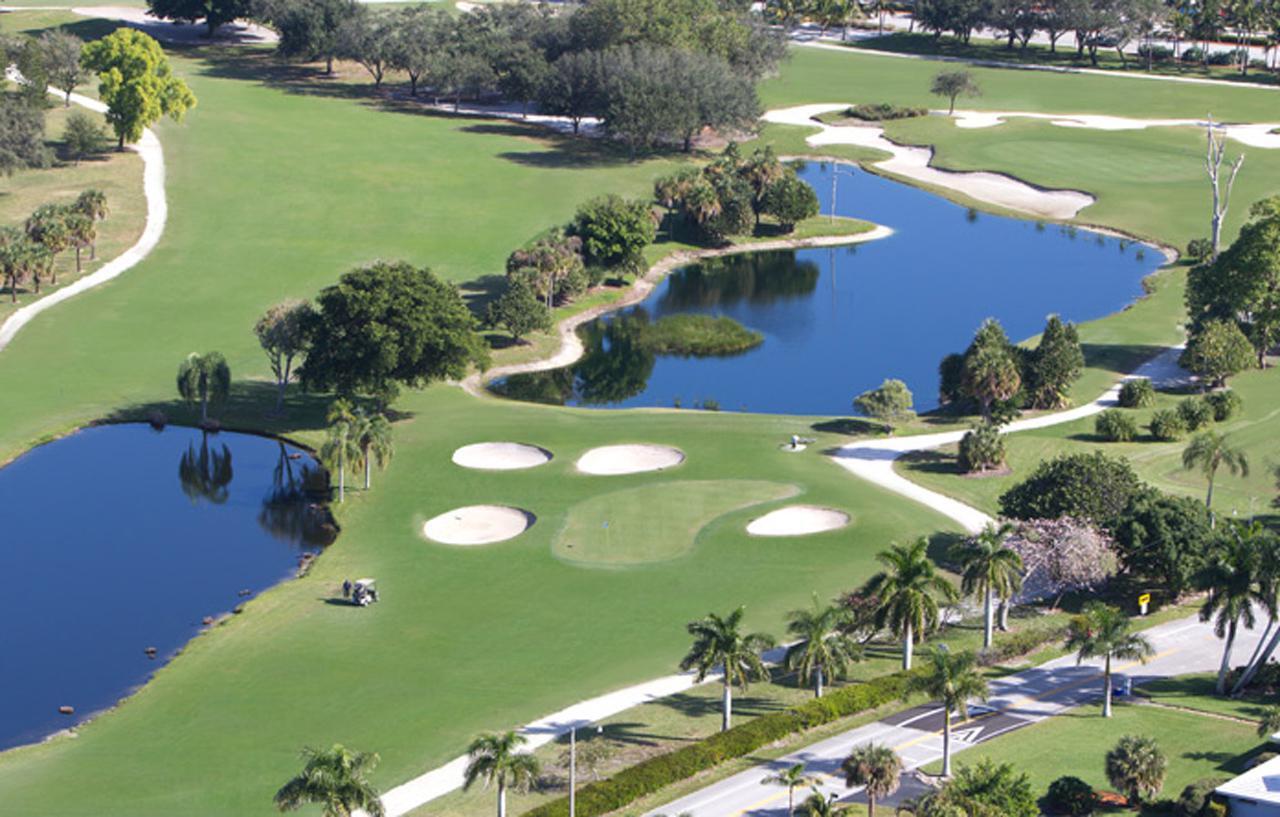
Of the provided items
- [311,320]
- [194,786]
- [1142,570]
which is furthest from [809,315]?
[194,786]

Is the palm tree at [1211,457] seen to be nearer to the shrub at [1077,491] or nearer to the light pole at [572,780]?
the shrub at [1077,491]

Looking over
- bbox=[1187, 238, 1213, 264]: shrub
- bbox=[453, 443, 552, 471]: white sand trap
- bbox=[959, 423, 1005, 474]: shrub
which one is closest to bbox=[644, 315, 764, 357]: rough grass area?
bbox=[453, 443, 552, 471]: white sand trap

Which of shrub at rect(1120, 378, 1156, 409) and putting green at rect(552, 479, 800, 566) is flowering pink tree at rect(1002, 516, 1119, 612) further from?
shrub at rect(1120, 378, 1156, 409)

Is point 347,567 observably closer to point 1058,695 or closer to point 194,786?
point 194,786

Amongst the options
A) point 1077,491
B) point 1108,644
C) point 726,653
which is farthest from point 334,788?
point 1077,491

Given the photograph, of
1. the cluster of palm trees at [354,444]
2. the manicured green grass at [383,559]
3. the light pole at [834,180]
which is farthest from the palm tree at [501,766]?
the light pole at [834,180]
